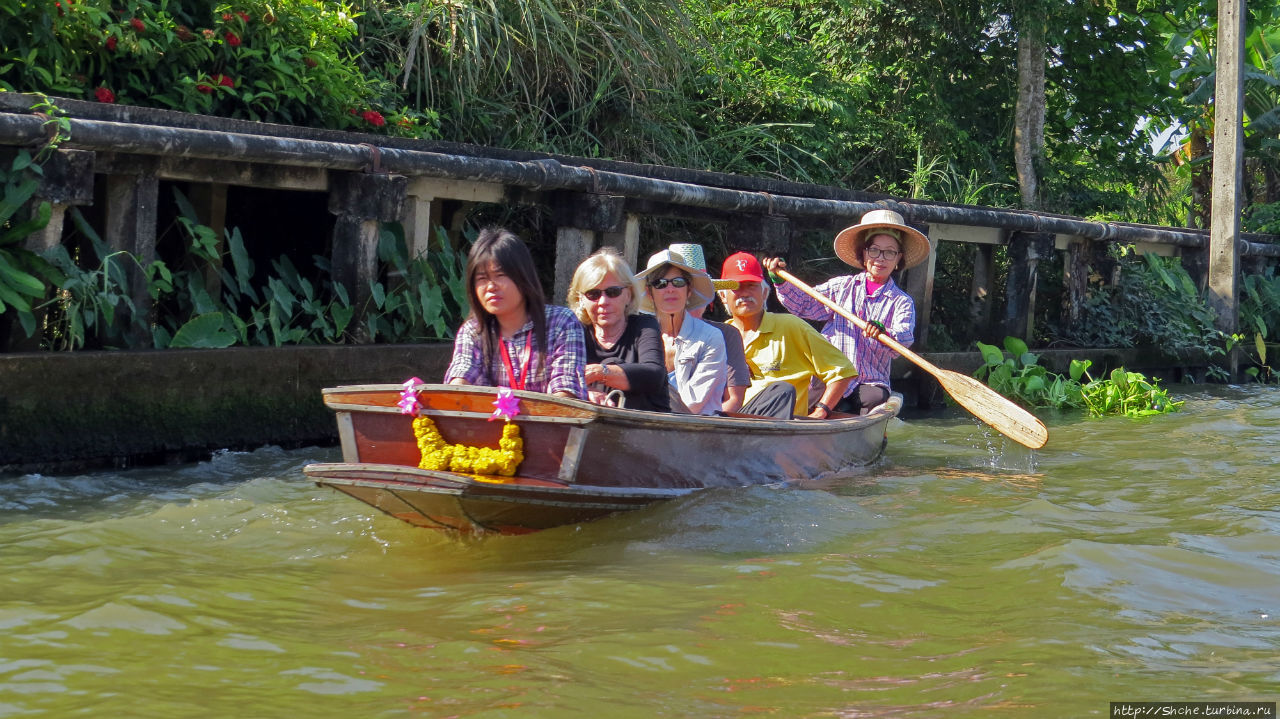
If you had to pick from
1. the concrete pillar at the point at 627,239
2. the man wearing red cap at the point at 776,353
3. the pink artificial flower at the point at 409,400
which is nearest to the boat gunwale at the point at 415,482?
the pink artificial flower at the point at 409,400

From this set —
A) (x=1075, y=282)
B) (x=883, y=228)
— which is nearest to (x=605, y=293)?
(x=883, y=228)

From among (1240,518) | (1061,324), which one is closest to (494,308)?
(1240,518)

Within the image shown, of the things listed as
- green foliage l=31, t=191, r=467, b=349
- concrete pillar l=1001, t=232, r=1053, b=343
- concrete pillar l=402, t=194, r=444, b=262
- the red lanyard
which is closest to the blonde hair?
the red lanyard

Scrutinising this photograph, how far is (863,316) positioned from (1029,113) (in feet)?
25.7

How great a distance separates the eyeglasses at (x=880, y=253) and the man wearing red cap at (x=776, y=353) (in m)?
0.85

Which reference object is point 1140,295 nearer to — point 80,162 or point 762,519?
point 762,519

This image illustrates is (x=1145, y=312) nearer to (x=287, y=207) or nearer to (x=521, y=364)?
(x=287, y=207)

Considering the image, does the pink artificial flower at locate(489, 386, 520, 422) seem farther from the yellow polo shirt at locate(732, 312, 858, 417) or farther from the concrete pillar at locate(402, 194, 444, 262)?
the concrete pillar at locate(402, 194, 444, 262)

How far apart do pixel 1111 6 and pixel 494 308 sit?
13.2 metres

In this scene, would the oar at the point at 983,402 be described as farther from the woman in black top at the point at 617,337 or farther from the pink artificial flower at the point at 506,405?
the pink artificial flower at the point at 506,405

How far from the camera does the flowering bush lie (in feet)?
25.2

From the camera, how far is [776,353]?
24.6 feet

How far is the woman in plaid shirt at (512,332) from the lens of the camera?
5113 mm

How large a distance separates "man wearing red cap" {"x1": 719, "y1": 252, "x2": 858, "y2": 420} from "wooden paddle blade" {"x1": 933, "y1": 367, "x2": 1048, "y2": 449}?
101cm
